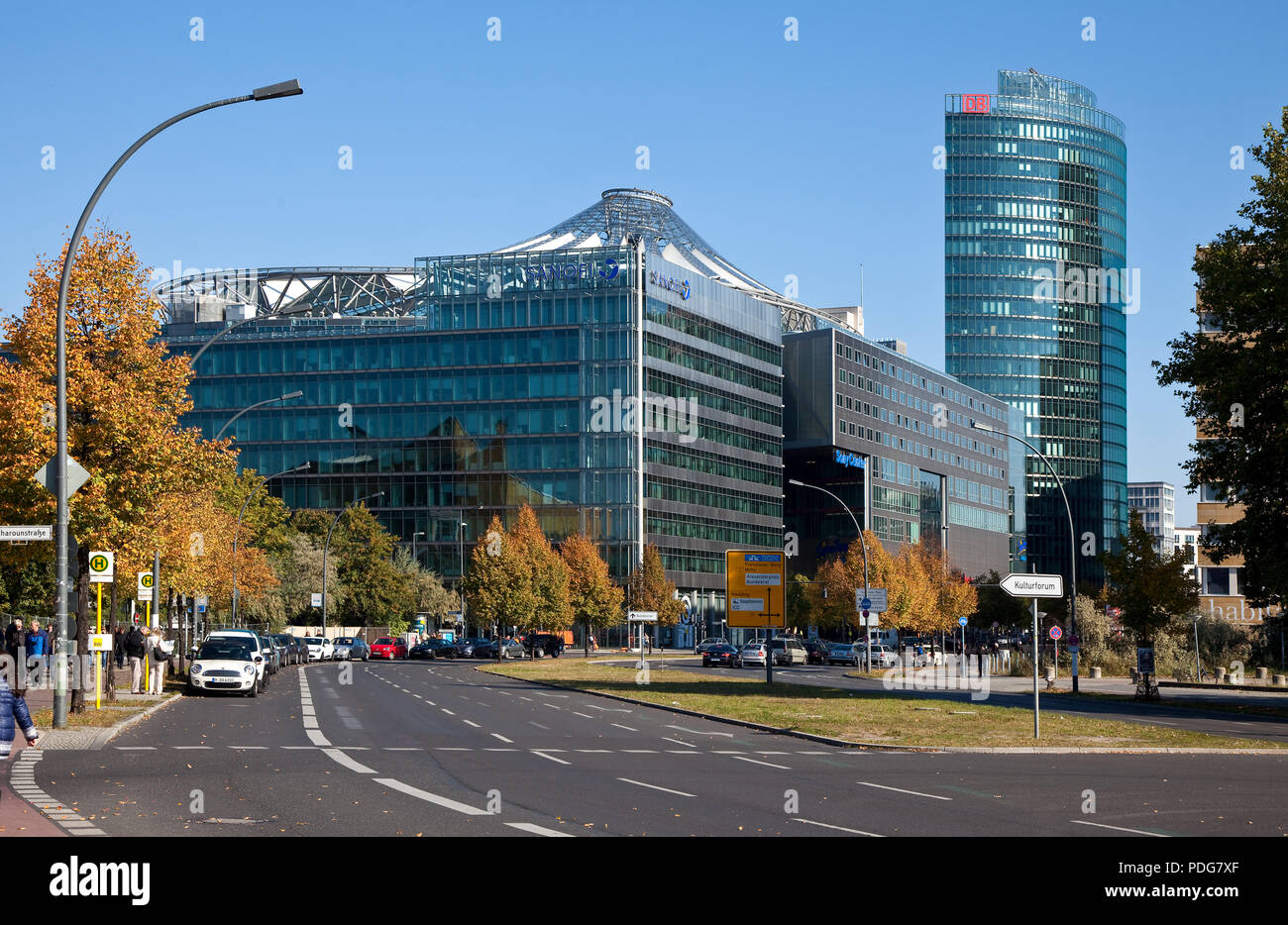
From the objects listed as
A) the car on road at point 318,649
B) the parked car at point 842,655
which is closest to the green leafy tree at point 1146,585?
the parked car at point 842,655

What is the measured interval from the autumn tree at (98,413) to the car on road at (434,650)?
5615 centimetres

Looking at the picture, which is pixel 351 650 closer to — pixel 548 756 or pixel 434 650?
pixel 434 650

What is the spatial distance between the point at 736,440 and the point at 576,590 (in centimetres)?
3727

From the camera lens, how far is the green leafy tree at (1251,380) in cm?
3669

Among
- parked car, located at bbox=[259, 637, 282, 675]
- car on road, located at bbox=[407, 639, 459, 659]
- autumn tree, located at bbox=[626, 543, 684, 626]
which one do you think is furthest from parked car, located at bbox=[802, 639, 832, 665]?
parked car, located at bbox=[259, 637, 282, 675]

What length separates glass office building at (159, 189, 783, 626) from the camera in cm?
11594

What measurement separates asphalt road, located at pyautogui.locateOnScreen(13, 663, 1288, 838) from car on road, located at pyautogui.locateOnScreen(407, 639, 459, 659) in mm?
58472

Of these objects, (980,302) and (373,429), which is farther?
(980,302)

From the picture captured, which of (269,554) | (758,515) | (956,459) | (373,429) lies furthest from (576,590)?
(956,459)

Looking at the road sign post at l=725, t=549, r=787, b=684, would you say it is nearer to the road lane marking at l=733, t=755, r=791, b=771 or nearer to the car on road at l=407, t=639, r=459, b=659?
the road lane marking at l=733, t=755, r=791, b=771

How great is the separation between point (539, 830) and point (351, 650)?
2895 inches

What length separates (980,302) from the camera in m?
194
